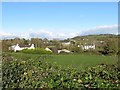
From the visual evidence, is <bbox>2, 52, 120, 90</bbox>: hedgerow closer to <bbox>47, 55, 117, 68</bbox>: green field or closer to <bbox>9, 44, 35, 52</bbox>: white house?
<bbox>47, 55, 117, 68</bbox>: green field

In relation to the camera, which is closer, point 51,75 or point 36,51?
point 51,75

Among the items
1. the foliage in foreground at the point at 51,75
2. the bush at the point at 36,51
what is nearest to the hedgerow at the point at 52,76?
the foliage in foreground at the point at 51,75

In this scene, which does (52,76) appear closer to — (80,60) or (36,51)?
(80,60)

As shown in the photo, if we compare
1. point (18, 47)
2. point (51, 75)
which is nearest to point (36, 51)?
point (18, 47)

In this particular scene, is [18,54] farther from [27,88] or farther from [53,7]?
[53,7]

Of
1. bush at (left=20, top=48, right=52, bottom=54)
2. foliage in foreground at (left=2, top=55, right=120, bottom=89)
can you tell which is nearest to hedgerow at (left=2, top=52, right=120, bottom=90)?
foliage in foreground at (left=2, top=55, right=120, bottom=89)

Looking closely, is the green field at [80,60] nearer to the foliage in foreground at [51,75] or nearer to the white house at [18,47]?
the foliage in foreground at [51,75]

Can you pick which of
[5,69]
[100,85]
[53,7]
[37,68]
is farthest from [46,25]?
[100,85]

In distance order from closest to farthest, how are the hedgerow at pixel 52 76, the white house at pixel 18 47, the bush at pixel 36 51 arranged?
1. the hedgerow at pixel 52 76
2. the bush at pixel 36 51
3. the white house at pixel 18 47
